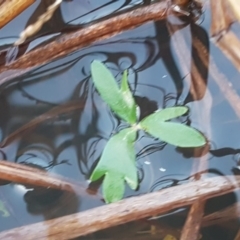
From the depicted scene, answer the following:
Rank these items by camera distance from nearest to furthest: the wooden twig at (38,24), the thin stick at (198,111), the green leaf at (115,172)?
1. the green leaf at (115,172)
2. the thin stick at (198,111)
3. the wooden twig at (38,24)

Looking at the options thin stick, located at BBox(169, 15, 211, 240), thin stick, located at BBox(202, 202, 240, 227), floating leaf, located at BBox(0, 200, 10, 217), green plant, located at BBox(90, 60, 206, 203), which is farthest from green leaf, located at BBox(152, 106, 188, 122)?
floating leaf, located at BBox(0, 200, 10, 217)

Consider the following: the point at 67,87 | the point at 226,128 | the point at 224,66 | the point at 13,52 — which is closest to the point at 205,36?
the point at 224,66

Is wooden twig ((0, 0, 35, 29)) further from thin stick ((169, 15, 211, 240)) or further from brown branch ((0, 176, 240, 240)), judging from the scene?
brown branch ((0, 176, 240, 240))

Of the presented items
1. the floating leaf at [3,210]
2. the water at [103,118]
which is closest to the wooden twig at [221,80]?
the water at [103,118]

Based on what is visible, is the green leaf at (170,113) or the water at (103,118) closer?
the green leaf at (170,113)

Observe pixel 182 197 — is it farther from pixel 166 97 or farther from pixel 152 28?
pixel 152 28

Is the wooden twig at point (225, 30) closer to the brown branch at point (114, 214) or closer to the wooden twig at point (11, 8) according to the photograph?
the brown branch at point (114, 214)
